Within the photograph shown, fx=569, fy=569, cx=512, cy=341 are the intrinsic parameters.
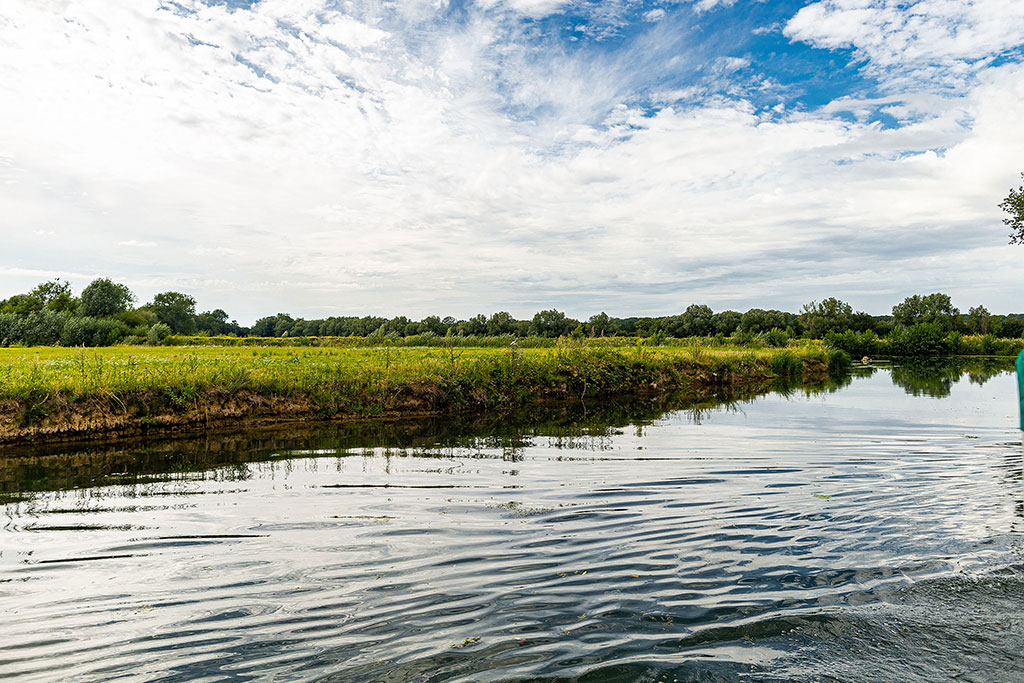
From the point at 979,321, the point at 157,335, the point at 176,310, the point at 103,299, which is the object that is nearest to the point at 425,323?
the point at 157,335

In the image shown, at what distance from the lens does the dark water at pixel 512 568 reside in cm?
358

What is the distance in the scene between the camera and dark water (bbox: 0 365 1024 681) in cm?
358

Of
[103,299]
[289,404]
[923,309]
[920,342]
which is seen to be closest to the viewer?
[289,404]

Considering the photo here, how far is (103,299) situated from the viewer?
5431 cm

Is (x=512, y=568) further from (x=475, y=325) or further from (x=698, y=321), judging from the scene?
(x=698, y=321)

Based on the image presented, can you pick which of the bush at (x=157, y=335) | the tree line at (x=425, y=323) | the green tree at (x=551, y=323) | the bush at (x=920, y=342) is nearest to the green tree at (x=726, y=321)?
the tree line at (x=425, y=323)

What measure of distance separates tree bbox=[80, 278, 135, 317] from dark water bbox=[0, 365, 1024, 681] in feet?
174

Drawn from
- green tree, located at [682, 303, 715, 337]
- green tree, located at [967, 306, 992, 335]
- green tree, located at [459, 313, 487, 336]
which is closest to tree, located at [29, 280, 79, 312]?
green tree, located at [459, 313, 487, 336]

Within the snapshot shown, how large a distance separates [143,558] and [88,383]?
30.9 ft

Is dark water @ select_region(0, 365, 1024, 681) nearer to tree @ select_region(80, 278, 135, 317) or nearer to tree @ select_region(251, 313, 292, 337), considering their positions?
tree @ select_region(80, 278, 135, 317)

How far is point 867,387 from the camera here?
95.7 feet

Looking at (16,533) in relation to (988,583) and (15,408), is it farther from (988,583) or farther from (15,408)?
(988,583)

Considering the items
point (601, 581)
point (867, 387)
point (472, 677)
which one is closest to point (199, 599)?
point (472, 677)

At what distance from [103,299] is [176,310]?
3194cm
